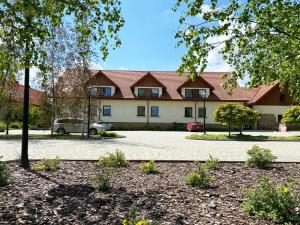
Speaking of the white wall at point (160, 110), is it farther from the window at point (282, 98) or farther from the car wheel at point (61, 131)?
the car wheel at point (61, 131)

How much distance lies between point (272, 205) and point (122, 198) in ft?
8.85

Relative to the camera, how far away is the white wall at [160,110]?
50.7 metres

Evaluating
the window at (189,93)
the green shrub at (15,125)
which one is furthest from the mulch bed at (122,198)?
the window at (189,93)

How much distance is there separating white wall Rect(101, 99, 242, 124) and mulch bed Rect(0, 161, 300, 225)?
1568 inches

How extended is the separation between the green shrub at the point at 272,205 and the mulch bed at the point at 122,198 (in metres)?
0.15

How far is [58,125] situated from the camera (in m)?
32.9

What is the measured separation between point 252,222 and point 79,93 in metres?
23.0

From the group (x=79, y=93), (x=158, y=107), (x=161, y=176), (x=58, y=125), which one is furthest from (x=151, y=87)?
(x=161, y=176)

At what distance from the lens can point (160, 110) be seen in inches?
2015

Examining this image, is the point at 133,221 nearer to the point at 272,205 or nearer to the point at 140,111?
the point at 272,205

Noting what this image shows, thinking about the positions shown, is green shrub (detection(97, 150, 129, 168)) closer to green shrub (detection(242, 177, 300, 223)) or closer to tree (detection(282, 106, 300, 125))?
green shrub (detection(242, 177, 300, 223))

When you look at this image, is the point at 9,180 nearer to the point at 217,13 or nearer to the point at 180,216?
the point at 180,216

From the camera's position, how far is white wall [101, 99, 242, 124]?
1994 inches

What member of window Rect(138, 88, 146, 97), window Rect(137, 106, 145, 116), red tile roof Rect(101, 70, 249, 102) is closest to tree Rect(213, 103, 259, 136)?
red tile roof Rect(101, 70, 249, 102)
